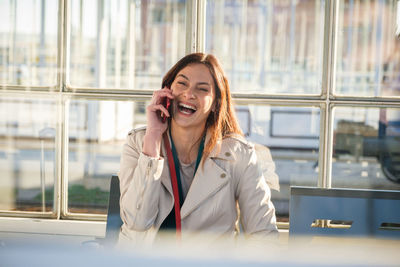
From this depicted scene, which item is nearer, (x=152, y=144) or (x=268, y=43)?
(x=152, y=144)

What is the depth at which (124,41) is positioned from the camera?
9.39 feet

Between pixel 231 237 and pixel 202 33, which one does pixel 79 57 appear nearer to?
pixel 202 33

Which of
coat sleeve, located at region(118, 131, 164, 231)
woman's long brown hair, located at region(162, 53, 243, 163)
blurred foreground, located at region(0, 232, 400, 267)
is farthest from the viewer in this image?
woman's long brown hair, located at region(162, 53, 243, 163)

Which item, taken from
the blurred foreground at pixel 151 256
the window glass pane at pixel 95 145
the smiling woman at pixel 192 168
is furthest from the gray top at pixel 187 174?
the blurred foreground at pixel 151 256

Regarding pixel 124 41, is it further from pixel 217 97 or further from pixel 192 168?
pixel 192 168

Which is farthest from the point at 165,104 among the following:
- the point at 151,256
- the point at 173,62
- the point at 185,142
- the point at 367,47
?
the point at 151,256

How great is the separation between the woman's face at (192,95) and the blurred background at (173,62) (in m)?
0.59

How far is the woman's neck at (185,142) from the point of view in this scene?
2.06 metres

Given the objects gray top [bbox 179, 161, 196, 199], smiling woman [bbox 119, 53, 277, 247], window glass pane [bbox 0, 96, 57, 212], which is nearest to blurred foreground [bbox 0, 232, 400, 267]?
smiling woman [bbox 119, 53, 277, 247]

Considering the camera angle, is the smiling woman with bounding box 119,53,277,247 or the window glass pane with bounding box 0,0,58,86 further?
the window glass pane with bounding box 0,0,58,86

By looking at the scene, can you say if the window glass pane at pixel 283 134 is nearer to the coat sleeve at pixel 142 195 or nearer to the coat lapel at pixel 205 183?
the coat lapel at pixel 205 183

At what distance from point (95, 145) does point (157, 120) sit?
1.03 m

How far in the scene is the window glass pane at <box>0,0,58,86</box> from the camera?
275 centimetres

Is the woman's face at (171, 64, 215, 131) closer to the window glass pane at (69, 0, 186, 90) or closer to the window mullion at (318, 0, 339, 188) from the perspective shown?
the window glass pane at (69, 0, 186, 90)
